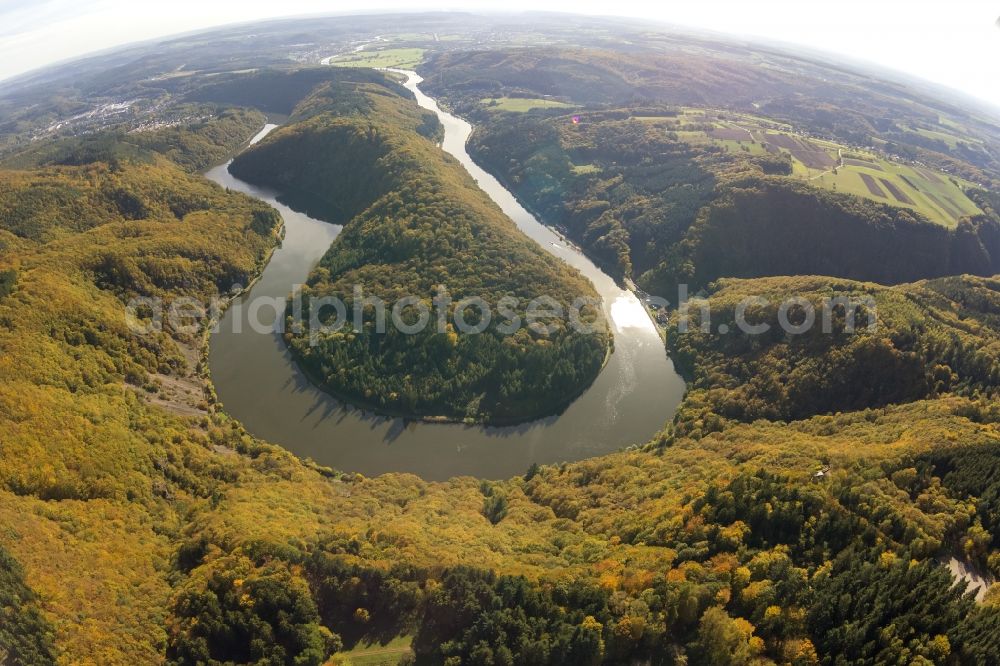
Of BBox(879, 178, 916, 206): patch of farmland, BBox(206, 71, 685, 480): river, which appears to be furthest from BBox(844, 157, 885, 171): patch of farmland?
BBox(206, 71, 685, 480): river

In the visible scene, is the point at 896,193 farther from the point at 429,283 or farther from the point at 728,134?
the point at 429,283

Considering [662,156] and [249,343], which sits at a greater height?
[662,156]

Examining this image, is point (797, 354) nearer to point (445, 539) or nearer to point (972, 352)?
point (972, 352)

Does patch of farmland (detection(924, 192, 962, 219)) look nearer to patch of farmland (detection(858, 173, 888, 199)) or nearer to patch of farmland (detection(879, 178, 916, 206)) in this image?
patch of farmland (detection(879, 178, 916, 206))

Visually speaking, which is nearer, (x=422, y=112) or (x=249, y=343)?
(x=249, y=343)

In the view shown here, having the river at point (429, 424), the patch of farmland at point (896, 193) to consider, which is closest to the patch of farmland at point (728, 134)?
the patch of farmland at point (896, 193)

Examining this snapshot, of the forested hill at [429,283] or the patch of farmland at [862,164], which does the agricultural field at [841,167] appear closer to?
the patch of farmland at [862,164]

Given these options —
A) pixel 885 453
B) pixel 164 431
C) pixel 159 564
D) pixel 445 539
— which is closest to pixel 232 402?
pixel 164 431
